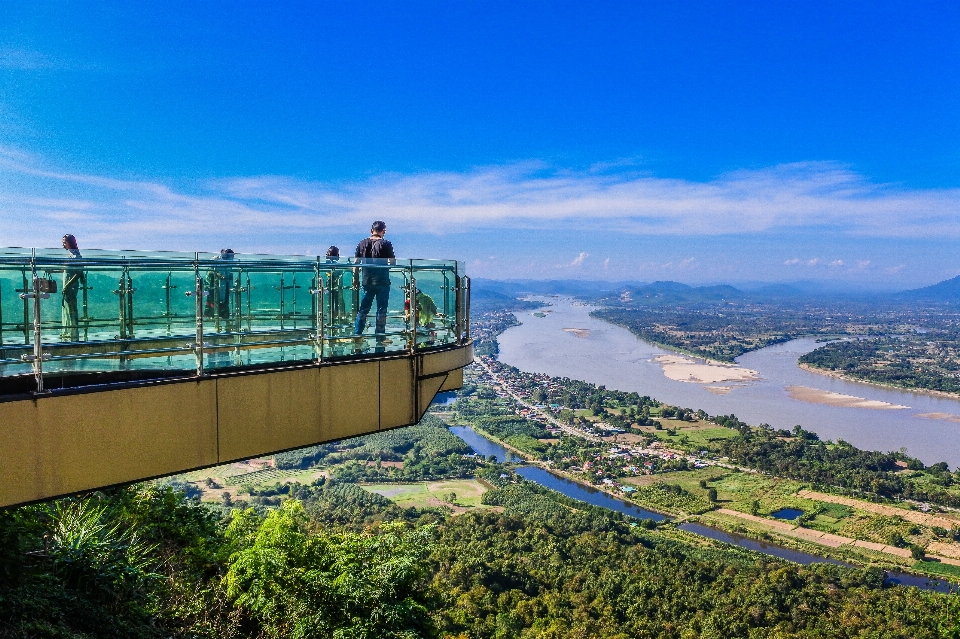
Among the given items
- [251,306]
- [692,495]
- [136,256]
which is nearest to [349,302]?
[251,306]

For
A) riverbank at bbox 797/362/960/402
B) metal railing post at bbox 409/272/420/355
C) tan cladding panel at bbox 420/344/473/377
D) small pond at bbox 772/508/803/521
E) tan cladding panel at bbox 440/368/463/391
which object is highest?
metal railing post at bbox 409/272/420/355

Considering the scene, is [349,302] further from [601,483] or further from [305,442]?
[601,483]

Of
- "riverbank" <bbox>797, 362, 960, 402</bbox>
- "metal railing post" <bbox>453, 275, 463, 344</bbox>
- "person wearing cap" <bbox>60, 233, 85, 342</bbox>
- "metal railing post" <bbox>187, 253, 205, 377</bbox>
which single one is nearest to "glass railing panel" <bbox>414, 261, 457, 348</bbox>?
"metal railing post" <bbox>453, 275, 463, 344</bbox>

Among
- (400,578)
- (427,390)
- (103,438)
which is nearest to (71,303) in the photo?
(103,438)

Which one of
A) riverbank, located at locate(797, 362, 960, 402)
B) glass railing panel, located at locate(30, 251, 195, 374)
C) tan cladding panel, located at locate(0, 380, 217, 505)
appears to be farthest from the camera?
riverbank, located at locate(797, 362, 960, 402)

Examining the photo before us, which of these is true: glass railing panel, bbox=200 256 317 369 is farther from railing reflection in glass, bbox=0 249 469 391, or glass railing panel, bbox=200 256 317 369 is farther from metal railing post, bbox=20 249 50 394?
metal railing post, bbox=20 249 50 394

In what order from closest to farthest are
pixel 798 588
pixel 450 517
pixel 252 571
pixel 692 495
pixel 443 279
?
pixel 443 279, pixel 252 571, pixel 798 588, pixel 450 517, pixel 692 495
